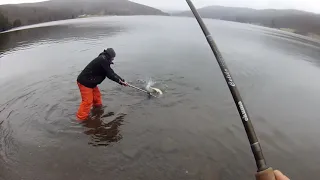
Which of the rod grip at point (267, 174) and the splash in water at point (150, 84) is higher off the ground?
the rod grip at point (267, 174)

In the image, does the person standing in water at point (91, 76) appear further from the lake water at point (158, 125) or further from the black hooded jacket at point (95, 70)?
the lake water at point (158, 125)

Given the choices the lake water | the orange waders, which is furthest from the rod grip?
the orange waders

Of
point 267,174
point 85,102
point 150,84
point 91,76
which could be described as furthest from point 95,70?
point 267,174

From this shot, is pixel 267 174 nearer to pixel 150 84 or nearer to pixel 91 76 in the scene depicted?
pixel 91 76

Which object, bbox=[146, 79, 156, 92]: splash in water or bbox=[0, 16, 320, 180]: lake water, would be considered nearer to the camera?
bbox=[0, 16, 320, 180]: lake water

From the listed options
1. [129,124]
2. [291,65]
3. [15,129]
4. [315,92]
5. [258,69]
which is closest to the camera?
[15,129]

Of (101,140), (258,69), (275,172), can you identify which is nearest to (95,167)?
(101,140)

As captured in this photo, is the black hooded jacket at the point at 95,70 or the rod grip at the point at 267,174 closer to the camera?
the rod grip at the point at 267,174

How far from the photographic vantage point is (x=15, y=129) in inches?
339

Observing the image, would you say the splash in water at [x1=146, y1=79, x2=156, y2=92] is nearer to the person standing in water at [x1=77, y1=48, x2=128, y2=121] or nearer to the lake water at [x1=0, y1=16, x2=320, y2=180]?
the lake water at [x1=0, y1=16, x2=320, y2=180]

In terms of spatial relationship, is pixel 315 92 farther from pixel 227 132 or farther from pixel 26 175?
pixel 26 175

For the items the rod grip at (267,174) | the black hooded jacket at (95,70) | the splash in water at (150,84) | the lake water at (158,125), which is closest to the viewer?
the rod grip at (267,174)

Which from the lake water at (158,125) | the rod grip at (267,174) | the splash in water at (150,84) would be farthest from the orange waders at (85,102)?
the rod grip at (267,174)

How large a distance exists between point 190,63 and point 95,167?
39.0 ft
